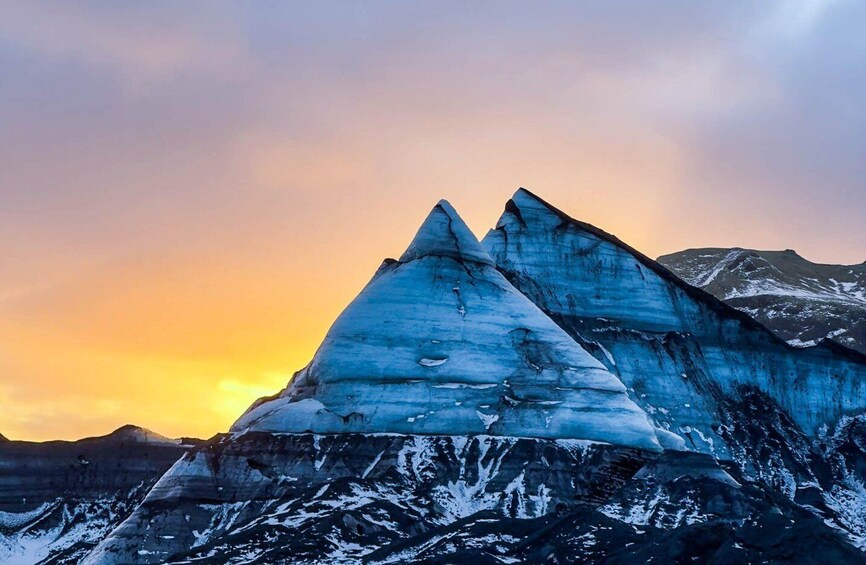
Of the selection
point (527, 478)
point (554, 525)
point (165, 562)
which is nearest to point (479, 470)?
point (527, 478)

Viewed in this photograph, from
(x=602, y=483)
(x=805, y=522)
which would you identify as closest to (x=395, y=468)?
(x=602, y=483)

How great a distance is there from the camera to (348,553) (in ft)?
591

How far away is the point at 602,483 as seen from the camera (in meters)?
199

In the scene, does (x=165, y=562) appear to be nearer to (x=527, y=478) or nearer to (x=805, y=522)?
(x=527, y=478)

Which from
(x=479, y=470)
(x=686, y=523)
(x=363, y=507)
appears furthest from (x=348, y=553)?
(x=686, y=523)

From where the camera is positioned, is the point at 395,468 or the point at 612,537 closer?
the point at 612,537

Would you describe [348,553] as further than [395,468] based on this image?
No

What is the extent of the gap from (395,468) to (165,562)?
95.5 feet

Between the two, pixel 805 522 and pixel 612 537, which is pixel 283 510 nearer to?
pixel 612 537

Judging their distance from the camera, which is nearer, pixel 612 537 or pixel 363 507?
pixel 612 537

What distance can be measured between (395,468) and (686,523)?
105ft

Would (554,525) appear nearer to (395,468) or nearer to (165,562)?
(395,468)

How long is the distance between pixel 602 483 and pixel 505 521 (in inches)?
727

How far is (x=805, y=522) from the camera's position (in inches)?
6988
